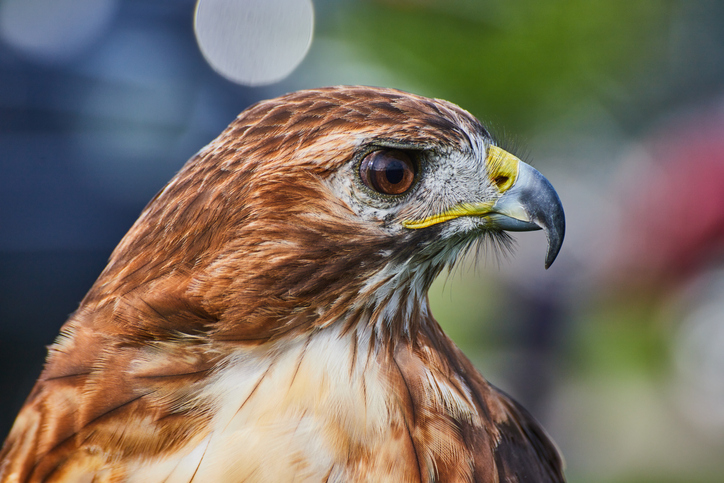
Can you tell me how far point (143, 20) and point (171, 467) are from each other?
14.2 feet

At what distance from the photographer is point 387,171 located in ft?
4.76

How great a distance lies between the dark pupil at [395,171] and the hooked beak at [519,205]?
174 millimetres

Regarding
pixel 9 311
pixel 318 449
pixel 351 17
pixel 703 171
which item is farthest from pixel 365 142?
pixel 703 171

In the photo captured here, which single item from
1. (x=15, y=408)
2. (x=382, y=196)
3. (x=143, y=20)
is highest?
(x=143, y=20)

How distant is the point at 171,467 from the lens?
140 cm

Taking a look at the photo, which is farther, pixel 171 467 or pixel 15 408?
pixel 15 408

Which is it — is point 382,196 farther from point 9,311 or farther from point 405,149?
point 9,311

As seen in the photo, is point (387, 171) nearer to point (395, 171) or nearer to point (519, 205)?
point (395, 171)

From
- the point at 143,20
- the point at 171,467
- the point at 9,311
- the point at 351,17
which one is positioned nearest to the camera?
the point at 171,467

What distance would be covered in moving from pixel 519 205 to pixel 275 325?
0.66m

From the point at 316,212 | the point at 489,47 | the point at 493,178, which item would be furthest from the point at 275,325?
the point at 489,47

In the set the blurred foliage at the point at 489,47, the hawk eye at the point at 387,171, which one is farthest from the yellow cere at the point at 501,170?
the blurred foliage at the point at 489,47

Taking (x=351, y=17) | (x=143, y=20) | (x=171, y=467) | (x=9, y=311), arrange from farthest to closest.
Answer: (x=143, y=20)
(x=351, y=17)
(x=9, y=311)
(x=171, y=467)

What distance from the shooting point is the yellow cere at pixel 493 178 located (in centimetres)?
156
